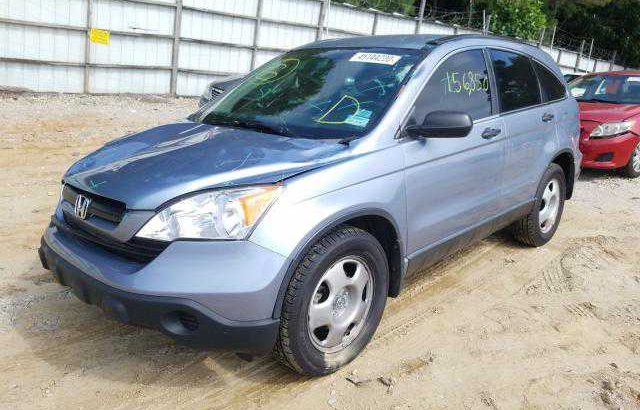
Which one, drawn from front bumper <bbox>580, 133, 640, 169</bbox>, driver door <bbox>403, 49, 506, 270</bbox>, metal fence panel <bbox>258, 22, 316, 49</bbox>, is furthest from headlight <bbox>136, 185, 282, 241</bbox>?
metal fence panel <bbox>258, 22, 316, 49</bbox>

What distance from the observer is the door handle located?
3963 mm

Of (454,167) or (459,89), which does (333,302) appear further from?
(459,89)

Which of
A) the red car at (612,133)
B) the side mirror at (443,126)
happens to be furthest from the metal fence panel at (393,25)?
the side mirror at (443,126)

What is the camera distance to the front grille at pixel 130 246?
261cm

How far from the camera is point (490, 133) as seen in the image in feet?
13.2

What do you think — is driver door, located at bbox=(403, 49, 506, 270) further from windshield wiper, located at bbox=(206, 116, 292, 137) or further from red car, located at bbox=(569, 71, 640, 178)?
red car, located at bbox=(569, 71, 640, 178)

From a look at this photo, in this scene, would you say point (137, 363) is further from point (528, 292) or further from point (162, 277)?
point (528, 292)

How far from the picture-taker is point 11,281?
12.7 ft

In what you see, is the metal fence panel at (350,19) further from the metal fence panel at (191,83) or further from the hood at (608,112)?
the hood at (608,112)

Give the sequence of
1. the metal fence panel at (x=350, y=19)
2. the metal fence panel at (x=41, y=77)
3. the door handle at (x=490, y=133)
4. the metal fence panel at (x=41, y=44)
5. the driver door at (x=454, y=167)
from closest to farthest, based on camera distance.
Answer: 1. the driver door at (x=454, y=167)
2. the door handle at (x=490, y=133)
3. the metal fence panel at (x=41, y=44)
4. the metal fence panel at (x=41, y=77)
5. the metal fence panel at (x=350, y=19)

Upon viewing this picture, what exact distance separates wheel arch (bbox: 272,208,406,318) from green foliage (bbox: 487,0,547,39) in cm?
1987

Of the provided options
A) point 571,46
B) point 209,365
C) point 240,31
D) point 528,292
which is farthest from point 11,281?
point 571,46

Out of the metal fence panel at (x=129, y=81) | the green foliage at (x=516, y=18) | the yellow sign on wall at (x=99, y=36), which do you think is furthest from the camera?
the green foliage at (x=516, y=18)

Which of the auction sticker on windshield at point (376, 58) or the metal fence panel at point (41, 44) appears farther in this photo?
the metal fence panel at point (41, 44)
